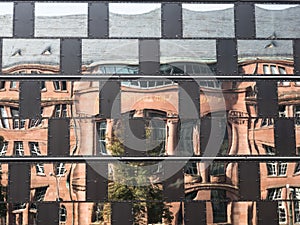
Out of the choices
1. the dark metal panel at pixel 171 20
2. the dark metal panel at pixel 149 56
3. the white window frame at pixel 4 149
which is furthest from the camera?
the dark metal panel at pixel 171 20

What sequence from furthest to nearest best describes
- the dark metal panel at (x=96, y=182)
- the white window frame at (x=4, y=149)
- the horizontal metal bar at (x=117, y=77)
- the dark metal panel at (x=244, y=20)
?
the dark metal panel at (x=244, y=20), the horizontal metal bar at (x=117, y=77), the white window frame at (x=4, y=149), the dark metal panel at (x=96, y=182)

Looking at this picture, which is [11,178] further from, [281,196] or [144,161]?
[281,196]

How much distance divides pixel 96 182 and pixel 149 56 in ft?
9.91

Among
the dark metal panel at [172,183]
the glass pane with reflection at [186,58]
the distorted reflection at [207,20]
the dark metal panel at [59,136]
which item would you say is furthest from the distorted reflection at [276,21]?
the dark metal panel at [59,136]

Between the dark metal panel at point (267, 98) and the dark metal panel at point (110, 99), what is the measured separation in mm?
3111

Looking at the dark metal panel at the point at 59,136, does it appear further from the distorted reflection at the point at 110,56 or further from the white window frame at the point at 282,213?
the white window frame at the point at 282,213

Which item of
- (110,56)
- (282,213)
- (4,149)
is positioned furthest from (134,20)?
(282,213)

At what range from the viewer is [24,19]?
15.6 meters

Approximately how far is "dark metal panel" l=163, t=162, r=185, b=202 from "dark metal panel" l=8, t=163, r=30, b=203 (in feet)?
9.66

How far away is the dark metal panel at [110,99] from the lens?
50.0ft

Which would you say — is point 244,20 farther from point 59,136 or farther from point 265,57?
point 59,136

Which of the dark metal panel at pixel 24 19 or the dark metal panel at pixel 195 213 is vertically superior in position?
the dark metal panel at pixel 24 19

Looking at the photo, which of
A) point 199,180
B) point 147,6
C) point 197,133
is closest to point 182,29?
point 147,6

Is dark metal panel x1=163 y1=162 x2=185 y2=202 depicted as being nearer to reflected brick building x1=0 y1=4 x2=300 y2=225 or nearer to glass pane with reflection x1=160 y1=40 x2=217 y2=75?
reflected brick building x1=0 y1=4 x2=300 y2=225
